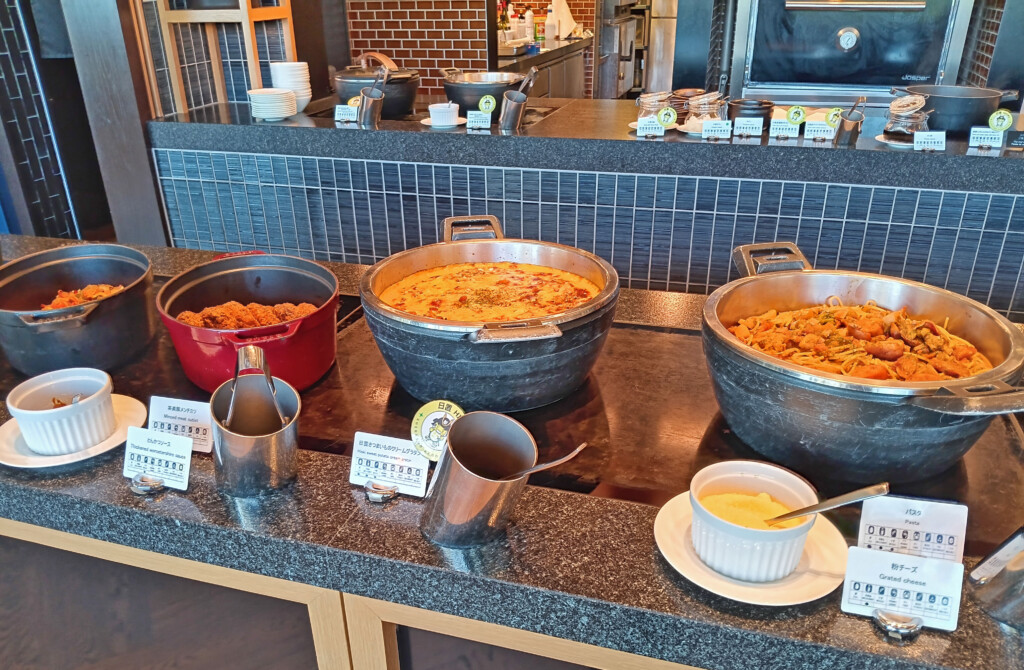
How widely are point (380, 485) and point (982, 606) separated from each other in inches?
28.1

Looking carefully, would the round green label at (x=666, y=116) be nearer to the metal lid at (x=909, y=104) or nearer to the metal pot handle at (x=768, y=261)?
the metal lid at (x=909, y=104)

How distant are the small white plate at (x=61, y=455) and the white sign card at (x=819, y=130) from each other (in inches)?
87.5

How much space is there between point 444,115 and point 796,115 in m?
1.27

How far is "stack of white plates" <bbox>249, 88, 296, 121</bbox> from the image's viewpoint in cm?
298

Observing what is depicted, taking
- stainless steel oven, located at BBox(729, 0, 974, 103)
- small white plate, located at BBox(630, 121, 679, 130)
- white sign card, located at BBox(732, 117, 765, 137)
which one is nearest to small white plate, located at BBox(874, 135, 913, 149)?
white sign card, located at BBox(732, 117, 765, 137)

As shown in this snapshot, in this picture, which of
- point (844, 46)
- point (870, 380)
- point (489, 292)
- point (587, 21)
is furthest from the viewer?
point (587, 21)

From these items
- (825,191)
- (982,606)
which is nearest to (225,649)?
(982,606)

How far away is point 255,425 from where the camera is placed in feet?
3.17

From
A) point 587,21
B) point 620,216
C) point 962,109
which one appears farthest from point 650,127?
point 587,21

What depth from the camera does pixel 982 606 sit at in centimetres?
78

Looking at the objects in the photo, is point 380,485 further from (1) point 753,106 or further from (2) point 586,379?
(1) point 753,106

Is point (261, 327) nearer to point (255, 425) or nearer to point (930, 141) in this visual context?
point (255, 425)

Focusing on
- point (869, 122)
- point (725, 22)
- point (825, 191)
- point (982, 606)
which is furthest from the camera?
point (725, 22)

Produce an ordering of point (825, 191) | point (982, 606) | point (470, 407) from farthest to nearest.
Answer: point (825, 191), point (470, 407), point (982, 606)
